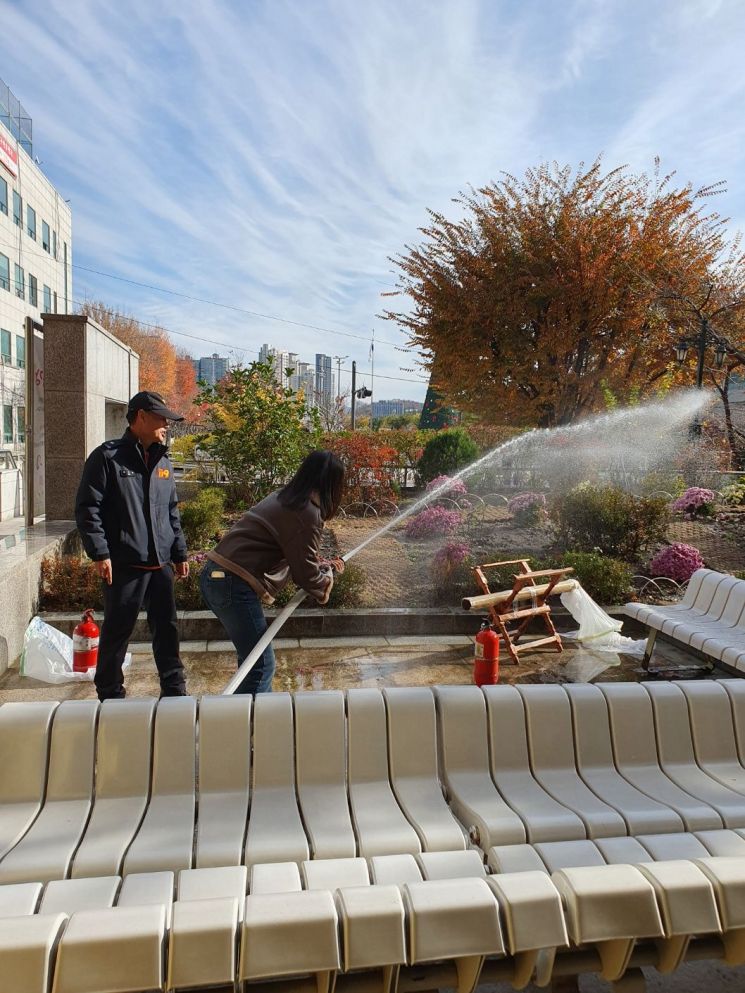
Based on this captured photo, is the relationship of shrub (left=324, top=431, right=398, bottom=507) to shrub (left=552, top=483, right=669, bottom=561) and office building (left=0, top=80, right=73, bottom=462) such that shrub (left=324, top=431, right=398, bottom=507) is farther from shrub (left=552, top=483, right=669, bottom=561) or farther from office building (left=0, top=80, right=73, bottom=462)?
office building (left=0, top=80, right=73, bottom=462)

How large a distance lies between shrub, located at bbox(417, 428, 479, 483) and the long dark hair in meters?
13.0

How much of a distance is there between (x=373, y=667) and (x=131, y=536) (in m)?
2.28

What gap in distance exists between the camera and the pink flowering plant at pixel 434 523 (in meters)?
10.5

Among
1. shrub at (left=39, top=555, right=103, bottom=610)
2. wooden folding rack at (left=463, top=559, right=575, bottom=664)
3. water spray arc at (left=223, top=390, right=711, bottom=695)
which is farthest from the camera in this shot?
water spray arc at (left=223, top=390, right=711, bottom=695)

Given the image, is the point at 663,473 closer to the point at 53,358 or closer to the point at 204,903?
the point at 53,358

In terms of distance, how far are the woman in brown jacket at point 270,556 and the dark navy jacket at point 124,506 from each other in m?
0.67

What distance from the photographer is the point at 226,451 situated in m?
11.6

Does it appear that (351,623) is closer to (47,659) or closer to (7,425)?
(47,659)

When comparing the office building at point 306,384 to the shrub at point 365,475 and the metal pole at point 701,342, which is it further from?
the metal pole at point 701,342

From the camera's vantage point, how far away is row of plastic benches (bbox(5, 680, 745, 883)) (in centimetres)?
216

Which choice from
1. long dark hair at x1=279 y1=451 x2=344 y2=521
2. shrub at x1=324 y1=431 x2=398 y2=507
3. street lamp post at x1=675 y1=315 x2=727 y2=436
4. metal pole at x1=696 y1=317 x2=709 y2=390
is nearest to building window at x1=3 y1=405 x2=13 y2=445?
shrub at x1=324 y1=431 x2=398 y2=507

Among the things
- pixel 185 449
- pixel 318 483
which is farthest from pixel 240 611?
pixel 185 449

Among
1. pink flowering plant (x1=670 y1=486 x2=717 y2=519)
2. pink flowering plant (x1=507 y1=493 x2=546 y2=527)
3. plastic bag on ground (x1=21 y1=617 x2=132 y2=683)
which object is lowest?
plastic bag on ground (x1=21 y1=617 x2=132 y2=683)

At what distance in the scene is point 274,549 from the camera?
3471 mm
